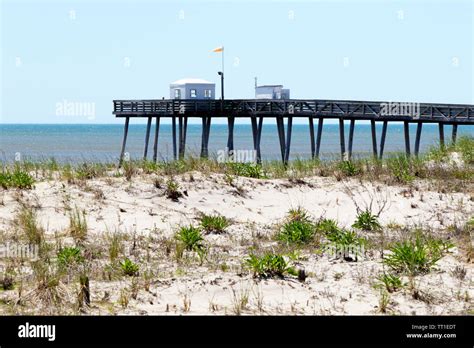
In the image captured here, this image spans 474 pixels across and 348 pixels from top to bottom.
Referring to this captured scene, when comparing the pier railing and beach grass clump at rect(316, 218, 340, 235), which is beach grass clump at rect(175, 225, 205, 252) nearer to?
beach grass clump at rect(316, 218, 340, 235)

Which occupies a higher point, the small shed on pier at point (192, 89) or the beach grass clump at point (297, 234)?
the small shed on pier at point (192, 89)

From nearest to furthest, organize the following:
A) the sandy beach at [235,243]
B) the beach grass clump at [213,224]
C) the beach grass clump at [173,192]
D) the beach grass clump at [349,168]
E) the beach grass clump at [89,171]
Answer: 1. the sandy beach at [235,243]
2. the beach grass clump at [213,224]
3. the beach grass clump at [173,192]
4. the beach grass clump at [89,171]
5. the beach grass clump at [349,168]

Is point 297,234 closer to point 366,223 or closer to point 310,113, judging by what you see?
point 366,223

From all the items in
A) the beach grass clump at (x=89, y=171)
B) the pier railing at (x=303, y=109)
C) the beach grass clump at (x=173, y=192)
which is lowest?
the beach grass clump at (x=173, y=192)

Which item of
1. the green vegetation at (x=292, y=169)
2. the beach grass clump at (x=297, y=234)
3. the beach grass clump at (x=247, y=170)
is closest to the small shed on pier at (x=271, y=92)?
the green vegetation at (x=292, y=169)

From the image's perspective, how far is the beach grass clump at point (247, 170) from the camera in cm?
1961

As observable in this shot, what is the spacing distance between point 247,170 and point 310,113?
1773 centimetres

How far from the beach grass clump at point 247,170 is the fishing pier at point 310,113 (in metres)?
9.44

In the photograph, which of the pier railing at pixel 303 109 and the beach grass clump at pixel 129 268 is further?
the pier railing at pixel 303 109

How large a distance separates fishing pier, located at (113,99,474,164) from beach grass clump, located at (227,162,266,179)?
944 centimetres

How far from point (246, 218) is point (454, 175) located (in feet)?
19.5

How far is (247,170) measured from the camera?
19797 millimetres

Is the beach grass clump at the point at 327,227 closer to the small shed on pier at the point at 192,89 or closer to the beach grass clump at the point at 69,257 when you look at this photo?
the beach grass clump at the point at 69,257
